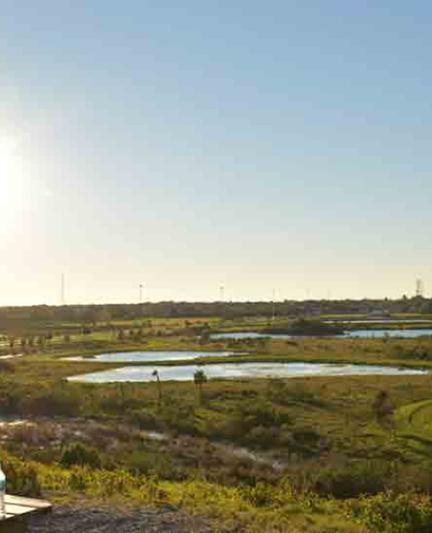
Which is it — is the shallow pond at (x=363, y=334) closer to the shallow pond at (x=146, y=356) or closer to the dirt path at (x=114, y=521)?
the shallow pond at (x=146, y=356)

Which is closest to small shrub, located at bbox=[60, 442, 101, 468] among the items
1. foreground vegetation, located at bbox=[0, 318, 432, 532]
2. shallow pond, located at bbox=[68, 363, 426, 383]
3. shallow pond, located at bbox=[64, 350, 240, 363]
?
foreground vegetation, located at bbox=[0, 318, 432, 532]

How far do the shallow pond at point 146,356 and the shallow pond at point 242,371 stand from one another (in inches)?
342

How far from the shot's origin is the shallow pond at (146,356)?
89.1 m

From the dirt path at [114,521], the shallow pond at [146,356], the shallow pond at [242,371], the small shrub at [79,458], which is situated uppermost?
the dirt path at [114,521]

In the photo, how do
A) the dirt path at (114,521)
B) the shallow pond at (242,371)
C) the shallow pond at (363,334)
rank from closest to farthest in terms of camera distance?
the dirt path at (114,521), the shallow pond at (242,371), the shallow pond at (363,334)

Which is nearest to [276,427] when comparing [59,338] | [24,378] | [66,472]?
[66,472]

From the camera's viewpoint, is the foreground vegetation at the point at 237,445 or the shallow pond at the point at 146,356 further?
the shallow pond at the point at 146,356

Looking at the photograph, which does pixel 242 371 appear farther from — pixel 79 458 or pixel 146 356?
pixel 79 458

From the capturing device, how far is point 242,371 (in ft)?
245

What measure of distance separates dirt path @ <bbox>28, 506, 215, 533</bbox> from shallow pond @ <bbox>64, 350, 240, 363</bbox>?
240ft

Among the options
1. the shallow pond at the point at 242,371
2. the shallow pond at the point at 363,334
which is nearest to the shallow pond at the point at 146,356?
the shallow pond at the point at 242,371

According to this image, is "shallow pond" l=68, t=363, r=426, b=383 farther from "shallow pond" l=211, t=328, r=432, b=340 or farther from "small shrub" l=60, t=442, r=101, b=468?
"shallow pond" l=211, t=328, r=432, b=340

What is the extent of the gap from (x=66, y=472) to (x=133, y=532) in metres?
7.14

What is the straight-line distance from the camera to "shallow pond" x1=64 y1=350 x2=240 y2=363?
89.1 m
